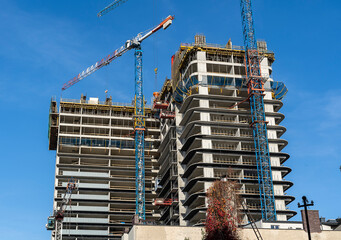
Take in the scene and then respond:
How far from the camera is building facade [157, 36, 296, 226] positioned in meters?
142

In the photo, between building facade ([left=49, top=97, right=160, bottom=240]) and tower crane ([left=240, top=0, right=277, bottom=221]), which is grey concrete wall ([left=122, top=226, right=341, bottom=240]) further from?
building facade ([left=49, top=97, right=160, bottom=240])

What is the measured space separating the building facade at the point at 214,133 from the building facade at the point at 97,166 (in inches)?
951

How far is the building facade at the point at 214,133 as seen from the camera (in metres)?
142

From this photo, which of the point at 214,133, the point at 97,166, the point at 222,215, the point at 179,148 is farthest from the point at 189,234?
the point at 97,166

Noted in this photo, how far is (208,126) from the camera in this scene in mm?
148250

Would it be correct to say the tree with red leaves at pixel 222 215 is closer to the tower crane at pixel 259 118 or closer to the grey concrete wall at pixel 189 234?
the grey concrete wall at pixel 189 234

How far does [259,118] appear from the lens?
148 meters

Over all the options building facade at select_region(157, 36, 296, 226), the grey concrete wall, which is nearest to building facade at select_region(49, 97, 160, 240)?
building facade at select_region(157, 36, 296, 226)

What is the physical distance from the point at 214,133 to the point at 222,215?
219 feet

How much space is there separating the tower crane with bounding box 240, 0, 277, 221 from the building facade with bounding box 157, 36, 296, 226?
8.77ft

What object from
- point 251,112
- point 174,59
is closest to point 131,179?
point 174,59

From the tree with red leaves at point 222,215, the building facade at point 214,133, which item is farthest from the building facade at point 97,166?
the tree with red leaves at point 222,215

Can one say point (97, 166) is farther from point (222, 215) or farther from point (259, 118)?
point (222, 215)

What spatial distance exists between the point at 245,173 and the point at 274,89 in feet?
94.6
